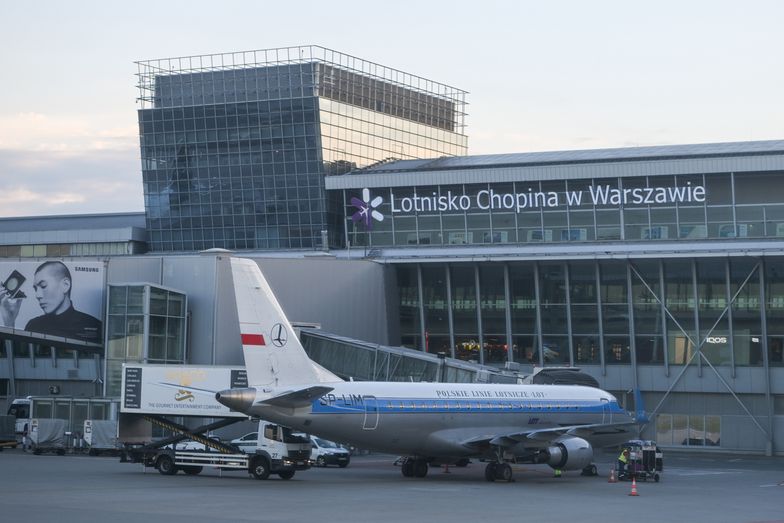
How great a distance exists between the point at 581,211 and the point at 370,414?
35580mm

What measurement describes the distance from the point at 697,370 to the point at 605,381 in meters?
6.20

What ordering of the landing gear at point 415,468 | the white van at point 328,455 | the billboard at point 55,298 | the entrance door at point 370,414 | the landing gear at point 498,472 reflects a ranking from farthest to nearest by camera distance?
the billboard at point 55,298
the white van at point 328,455
the landing gear at point 415,468
the landing gear at point 498,472
the entrance door at point 370,414

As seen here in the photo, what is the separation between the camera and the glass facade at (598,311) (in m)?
75.1

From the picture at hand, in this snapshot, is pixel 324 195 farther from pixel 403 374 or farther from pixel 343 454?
pixel 343 454

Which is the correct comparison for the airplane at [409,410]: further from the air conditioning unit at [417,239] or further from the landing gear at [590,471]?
the air conditioning unit at [417,239]

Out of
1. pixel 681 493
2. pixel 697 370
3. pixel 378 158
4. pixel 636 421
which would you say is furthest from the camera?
pixel 378 158

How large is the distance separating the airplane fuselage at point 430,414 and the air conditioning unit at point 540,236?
2298cm

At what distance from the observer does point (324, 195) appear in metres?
89.6

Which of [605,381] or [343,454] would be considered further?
[605,381]

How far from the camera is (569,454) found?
4894 centimetres

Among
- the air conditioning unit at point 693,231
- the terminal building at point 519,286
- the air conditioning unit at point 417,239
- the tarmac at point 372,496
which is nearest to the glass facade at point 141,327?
the terminal building at point 519,286

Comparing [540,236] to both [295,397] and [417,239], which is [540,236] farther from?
[295,397]

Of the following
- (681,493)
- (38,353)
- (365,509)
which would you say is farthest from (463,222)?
(365,509)

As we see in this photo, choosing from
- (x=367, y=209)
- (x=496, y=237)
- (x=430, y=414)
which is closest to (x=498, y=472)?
(x=430, y=414)
